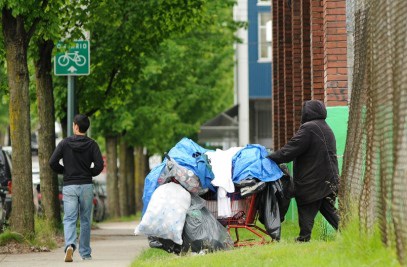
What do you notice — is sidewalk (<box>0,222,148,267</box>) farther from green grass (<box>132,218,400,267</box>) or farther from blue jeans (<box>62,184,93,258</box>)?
green grass (<box>132,218,400,267</box>)

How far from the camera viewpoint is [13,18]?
17547 mm

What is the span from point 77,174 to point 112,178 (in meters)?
27.0

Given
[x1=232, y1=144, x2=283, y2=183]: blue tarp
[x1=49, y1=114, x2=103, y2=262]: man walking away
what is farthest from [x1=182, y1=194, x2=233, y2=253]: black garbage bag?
[x1=49, y1=114, x2=103, y2=262]: man walking away

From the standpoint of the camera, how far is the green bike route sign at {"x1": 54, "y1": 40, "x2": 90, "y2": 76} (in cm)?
2230

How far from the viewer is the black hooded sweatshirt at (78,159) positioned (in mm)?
14227

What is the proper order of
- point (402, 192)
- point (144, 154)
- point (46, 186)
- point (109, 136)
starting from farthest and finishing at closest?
point (144, 154)
point (109, 136)
point (46, 186)
point (402, 192)

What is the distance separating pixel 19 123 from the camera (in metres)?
17.8

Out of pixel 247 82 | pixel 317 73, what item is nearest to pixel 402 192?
pixel 317 73

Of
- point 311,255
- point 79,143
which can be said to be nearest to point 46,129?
point 79,143

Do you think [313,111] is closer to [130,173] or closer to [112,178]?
[112,178]

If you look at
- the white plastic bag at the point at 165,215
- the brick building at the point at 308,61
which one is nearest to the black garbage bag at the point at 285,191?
the white plastic bag at the point at 165,215

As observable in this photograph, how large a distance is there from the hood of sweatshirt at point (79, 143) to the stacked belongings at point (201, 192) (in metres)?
1.39

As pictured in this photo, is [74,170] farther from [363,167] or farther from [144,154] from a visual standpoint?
[144,154]

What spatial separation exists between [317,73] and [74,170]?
510cm
